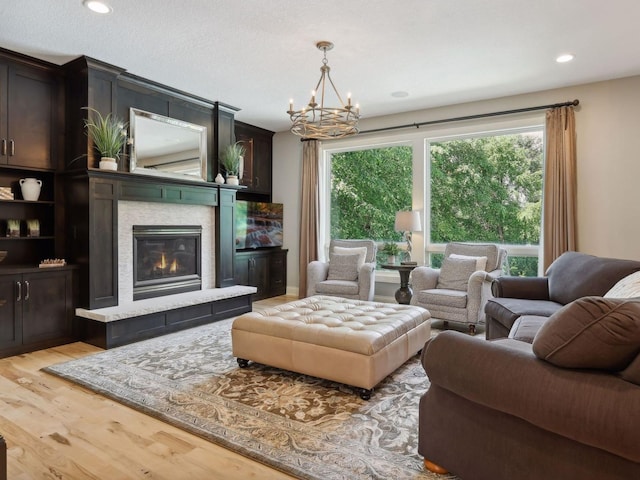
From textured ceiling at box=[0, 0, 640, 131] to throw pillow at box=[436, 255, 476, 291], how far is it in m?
2.03

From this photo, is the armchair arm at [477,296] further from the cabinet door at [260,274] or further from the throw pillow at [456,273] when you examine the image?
the cabinet door at [260,274]

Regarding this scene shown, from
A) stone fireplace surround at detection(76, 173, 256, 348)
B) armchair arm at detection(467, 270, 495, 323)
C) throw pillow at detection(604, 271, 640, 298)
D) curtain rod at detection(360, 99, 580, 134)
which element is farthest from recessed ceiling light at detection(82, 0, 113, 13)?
armchair arm at detection(467, 270, 495, 323)

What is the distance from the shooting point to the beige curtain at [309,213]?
634 cm

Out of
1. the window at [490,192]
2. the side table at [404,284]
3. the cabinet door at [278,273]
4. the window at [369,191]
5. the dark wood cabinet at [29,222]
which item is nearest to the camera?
the dark wood cabinet at [29,222]

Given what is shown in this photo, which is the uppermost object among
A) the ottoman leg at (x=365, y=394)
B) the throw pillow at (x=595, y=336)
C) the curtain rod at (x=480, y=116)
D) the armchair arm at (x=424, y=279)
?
the curtain rod at (x=480, y=116)

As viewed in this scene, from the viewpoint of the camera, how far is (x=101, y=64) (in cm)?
399

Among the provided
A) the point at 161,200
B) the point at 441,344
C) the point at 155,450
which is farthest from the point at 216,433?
the point at 161,200

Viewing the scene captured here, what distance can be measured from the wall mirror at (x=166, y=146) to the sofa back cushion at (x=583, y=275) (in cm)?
413

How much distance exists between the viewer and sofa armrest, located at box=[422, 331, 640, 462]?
4.16 ft

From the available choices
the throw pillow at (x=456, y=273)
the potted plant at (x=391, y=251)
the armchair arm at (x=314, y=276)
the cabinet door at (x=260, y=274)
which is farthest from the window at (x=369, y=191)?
the throw pillow at (x=456, y=273)

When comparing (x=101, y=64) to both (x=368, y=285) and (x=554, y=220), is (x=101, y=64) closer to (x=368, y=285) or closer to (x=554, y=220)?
(x=368, y=285)

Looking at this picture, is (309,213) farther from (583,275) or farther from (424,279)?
(583,275)

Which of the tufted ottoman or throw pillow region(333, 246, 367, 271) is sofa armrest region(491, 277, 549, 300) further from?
throw pillow region(333, 246, 367, 271)

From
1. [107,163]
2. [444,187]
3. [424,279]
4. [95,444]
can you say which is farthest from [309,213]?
[95,444]
